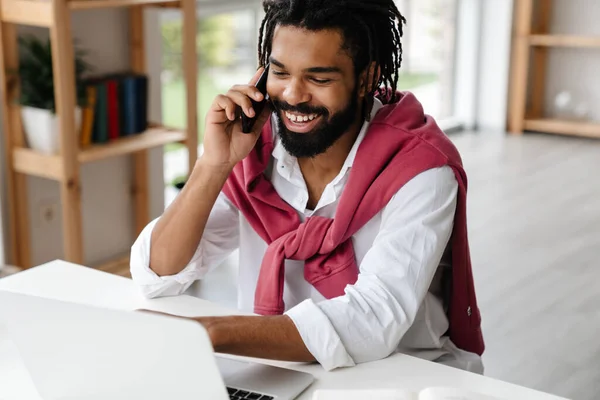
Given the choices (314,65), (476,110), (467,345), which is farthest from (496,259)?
(476,110)

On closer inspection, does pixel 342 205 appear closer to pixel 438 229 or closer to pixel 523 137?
pixel 438 229

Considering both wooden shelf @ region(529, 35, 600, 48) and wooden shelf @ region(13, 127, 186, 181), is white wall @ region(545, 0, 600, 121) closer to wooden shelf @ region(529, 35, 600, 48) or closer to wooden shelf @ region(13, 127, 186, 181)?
wooden shelf @ region(529, 35, 600, 48)

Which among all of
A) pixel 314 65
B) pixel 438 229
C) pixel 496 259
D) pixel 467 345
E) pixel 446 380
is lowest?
pixel 496 259

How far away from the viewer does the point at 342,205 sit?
1553 mm

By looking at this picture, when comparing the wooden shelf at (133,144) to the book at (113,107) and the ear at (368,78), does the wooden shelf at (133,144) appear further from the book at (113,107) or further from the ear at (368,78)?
the ear at (368,78)

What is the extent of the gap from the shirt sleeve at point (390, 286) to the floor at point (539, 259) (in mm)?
1318

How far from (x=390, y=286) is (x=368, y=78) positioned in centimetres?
43

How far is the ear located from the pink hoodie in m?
0.05

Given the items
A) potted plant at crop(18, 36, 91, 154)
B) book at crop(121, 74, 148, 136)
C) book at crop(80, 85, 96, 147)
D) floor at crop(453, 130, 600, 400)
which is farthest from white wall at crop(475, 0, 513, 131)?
potted plant at crop(18, 36, 91, 154)

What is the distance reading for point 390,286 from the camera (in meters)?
1.42

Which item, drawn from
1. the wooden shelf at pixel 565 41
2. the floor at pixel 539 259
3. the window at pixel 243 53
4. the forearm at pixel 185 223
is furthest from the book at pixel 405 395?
the wooden shelf at pixel 565 41

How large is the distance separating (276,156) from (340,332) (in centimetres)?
48

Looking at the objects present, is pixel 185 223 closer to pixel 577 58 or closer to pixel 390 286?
pixel 390 286

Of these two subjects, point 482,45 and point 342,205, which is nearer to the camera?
point 342,205
